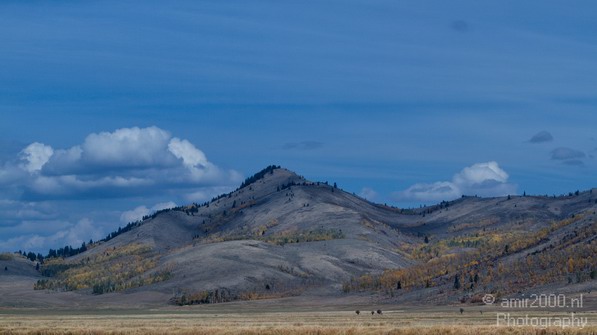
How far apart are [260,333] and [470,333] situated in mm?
21432

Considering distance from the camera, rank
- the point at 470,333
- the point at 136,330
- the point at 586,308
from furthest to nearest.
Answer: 1. the point at 586,308
2. the point at 136,330
3. the point at 470,333

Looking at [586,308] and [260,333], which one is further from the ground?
[586,308]

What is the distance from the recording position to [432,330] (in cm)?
10600

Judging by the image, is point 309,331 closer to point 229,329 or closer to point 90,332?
point 229,329

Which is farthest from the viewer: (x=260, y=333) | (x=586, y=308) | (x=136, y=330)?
(x=586, y=308)

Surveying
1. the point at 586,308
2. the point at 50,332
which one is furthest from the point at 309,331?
the point at 586,308

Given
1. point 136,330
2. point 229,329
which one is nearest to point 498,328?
point 229,329

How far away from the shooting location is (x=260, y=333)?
109 metres

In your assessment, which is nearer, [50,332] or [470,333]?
[470,333]

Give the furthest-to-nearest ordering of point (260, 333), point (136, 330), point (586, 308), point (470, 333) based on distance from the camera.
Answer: point (586, 308)
point (136, 330)
point (260, 333)
point (470, 333)

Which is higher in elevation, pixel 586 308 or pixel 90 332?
pixel 586 308

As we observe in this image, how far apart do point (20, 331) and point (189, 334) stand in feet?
67.7

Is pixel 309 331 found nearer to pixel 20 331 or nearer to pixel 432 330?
pixel 432 330

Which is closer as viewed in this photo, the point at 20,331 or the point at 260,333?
the point at 260,333
